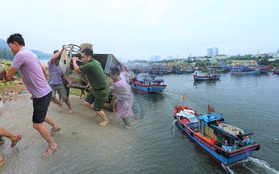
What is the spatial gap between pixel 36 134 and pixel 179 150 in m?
5.18

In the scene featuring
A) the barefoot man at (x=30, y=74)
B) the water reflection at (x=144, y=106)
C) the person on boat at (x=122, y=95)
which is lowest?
the water reflection at (x=144, y=106)

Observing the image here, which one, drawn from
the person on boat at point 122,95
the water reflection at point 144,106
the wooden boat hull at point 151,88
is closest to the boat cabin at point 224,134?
the person on boat at point 122,95

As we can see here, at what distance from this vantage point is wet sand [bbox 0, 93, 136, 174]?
3732 millimetres

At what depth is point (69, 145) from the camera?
4.48 metres

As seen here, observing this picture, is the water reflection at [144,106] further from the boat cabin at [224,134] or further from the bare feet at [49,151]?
the bare feet at [49,151]

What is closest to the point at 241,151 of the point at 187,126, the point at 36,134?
the point at 187,126

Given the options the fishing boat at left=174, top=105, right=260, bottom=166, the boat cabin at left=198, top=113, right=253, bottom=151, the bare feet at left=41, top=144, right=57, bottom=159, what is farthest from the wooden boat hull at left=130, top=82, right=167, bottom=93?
the bare feet at left=41, top=144, right=57, bottom=159

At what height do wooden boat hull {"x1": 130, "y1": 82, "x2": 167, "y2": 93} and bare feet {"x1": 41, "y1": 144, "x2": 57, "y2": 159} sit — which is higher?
bare feet {"x1": 41, "y1": 144, "x2": 57, "y2": 159}

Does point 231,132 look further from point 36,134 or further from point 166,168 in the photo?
point 36,134

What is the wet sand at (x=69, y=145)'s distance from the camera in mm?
3732

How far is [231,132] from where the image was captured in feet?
21.1

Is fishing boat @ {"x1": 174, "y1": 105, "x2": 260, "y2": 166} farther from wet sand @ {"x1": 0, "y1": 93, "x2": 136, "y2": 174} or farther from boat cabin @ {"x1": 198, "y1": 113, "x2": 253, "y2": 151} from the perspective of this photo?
wet sand @ {"x1": 0, "y1": 93, "x2": 136, "y2": 174}

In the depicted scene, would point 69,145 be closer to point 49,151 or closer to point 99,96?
point 49,151

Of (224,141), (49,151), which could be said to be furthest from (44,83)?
(224,141)
